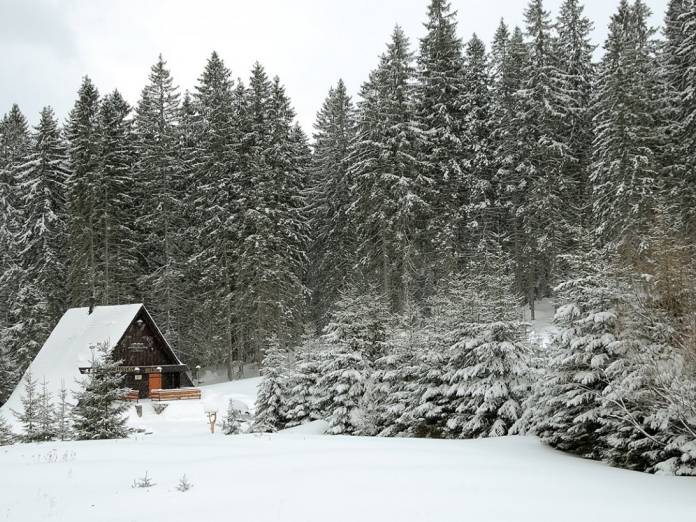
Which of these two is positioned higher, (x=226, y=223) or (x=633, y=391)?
(x=226, y=223)

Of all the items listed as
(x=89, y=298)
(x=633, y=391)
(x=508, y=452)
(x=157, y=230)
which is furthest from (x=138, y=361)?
(x=633, y=391)

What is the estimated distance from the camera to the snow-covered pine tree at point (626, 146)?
2992cm

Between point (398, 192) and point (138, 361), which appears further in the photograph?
point (138, 361)

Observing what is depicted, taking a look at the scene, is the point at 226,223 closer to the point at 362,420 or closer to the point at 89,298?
the point at 89,298

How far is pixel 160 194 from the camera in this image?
41.8 metres


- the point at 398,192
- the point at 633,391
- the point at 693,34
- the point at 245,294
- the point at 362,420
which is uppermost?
the point at 693,34

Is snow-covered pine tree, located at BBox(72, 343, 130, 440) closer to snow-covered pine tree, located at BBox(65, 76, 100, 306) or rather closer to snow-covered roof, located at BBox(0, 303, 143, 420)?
snow-covered roof, located at BBox(0, 303, 143, 420)

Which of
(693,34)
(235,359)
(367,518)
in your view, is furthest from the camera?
(235,359)

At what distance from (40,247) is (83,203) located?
20.2 ft

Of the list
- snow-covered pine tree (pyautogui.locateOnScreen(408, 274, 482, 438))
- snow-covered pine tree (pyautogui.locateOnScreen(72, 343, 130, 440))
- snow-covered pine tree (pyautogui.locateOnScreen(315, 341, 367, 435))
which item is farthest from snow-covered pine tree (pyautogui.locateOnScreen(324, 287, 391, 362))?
snow-covered pine tree (pyautogui.locateOnScreen(72, 343, 130, 440))

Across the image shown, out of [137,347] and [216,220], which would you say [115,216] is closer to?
[216,220]

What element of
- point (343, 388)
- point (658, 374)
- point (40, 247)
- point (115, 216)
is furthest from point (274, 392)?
point (40, 247)

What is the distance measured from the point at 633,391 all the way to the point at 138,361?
32.8 metres

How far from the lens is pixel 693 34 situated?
3197 centimetres
